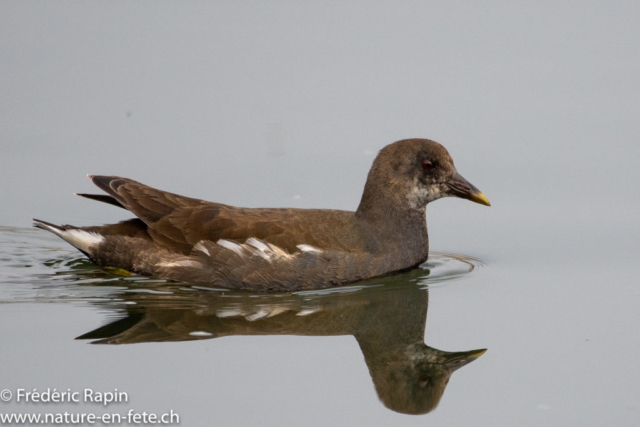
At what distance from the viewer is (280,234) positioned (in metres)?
8.81

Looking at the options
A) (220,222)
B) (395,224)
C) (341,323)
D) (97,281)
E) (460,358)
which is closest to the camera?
(460,358)

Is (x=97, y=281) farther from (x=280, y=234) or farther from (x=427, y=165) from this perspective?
(x=427, y=165)

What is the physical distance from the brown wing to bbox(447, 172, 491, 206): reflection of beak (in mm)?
1027

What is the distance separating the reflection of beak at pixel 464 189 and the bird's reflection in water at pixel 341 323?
0.94 metres

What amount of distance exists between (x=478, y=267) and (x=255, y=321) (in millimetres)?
2680

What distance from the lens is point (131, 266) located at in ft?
30.0

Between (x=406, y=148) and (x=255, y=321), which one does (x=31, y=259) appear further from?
(x=406, y=148)

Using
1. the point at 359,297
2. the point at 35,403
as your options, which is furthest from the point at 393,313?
the point at 35,403

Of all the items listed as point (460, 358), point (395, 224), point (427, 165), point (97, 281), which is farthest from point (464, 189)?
point (97, 281)

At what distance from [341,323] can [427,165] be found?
2.04m

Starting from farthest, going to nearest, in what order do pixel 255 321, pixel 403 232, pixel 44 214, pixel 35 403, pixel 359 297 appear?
pixel 44 214 < pixel 403 232 < pixel 359 297 < pixel 255 321 < pixel 35 403

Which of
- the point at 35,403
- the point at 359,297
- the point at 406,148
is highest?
the point at 406,148

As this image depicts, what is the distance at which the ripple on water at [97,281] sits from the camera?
28.2ft

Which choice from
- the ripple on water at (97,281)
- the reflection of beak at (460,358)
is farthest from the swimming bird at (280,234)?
the reflection of beak at (460,358)
